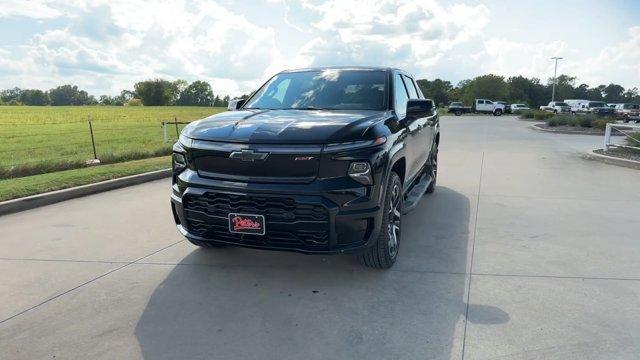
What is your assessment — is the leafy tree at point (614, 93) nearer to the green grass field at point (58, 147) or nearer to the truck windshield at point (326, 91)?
the green grass field at point (58, 147)

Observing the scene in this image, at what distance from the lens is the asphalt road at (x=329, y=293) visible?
297cm

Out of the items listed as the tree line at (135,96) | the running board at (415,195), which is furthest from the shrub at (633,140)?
the tree line at (135,96)

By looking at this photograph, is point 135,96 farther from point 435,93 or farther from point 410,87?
point 410,87

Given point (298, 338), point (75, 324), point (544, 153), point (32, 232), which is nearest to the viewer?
point (298, 338)

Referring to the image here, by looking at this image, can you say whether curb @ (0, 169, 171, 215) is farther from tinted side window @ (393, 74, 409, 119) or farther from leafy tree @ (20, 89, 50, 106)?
leafy tree @ (20, 89, 50, 106)

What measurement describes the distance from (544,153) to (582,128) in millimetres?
12199

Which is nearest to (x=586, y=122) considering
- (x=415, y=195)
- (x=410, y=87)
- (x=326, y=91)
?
(x=410, y=87)

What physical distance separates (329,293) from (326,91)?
7.00ft

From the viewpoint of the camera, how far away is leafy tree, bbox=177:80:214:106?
398ft

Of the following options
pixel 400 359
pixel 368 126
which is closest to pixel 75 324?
pixel 400 359

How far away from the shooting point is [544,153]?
1297 cm

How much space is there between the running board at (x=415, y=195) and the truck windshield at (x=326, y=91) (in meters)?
1.05

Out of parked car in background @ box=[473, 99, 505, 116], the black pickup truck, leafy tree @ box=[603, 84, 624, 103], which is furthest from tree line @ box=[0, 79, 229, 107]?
leafy tree @ box=[603, 84, 624, 103]

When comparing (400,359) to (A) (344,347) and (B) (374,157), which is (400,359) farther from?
(B) (374,157)
